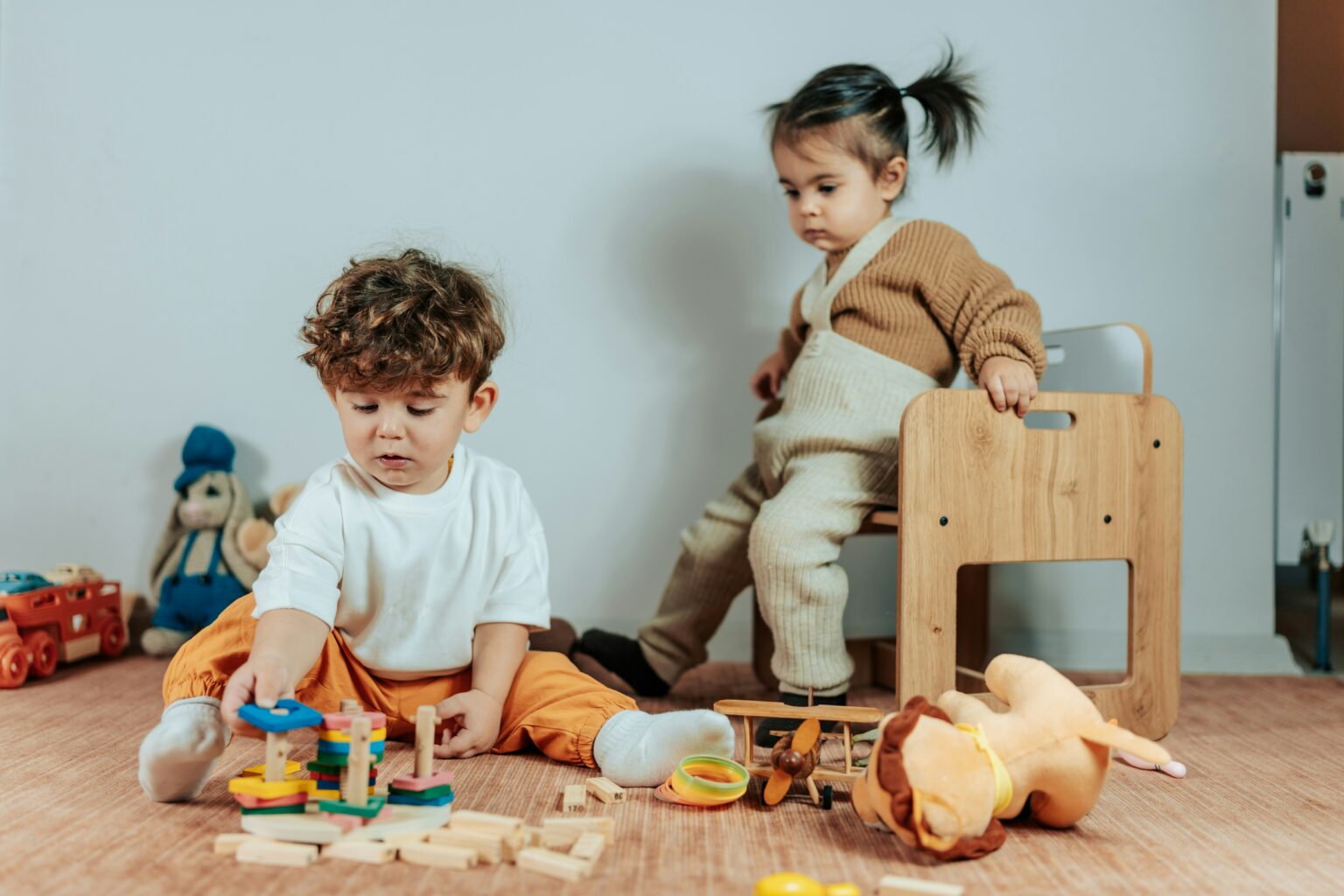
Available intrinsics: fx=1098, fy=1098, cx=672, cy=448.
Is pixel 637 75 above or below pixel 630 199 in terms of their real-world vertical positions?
above

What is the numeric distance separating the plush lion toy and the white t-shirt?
0.38 metres

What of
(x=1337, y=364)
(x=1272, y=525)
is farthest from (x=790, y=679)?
(x=1337, y=364)

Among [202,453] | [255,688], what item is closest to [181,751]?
[255,688]

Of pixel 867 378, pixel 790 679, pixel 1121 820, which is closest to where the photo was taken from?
pixel 1121 820

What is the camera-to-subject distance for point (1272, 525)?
1533mm

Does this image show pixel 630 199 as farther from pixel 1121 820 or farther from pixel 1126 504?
pixel 1121 820

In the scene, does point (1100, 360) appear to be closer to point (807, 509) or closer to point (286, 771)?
point (807, 509)

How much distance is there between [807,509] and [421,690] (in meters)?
0.42

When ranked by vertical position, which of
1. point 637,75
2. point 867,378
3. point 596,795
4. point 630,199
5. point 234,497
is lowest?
point 596,795

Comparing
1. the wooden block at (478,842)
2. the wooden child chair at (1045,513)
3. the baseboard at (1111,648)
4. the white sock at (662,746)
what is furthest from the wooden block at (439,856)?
the baseboard at (1111,648)

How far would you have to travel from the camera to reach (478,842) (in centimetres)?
70

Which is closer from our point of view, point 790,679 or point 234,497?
point 790,679

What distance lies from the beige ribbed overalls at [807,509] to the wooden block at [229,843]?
55 centimetres

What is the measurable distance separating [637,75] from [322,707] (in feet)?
3.12
